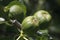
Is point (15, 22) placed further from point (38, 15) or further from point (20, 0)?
point (20, 0)

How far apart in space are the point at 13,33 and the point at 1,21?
14cm

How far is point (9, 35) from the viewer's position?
1.99 metres

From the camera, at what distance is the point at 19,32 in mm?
1954

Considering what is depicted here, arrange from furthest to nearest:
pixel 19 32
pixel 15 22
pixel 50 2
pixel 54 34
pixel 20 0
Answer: pixel 50 2 → pixel 54 34 → pixel 20 0 → pixel 19 32 → pixel 15 22

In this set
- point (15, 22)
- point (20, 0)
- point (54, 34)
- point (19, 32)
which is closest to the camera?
point (15, 22)

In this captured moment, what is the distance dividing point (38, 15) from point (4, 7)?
9.5 inches

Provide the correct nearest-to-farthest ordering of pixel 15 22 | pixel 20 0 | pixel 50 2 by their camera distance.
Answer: pixel 15 22 → pixel 20 0 → pixel 50 2

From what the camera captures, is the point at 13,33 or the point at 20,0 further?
the point at 20,0

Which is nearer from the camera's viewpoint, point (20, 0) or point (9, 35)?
point (9, 35)

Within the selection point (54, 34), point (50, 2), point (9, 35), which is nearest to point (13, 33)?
point (9, 35)

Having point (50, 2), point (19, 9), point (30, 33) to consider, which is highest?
point (50, 2)

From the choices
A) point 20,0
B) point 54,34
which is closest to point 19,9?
point 20,0

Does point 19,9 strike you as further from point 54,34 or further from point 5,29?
point 54,34

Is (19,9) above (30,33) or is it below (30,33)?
above
